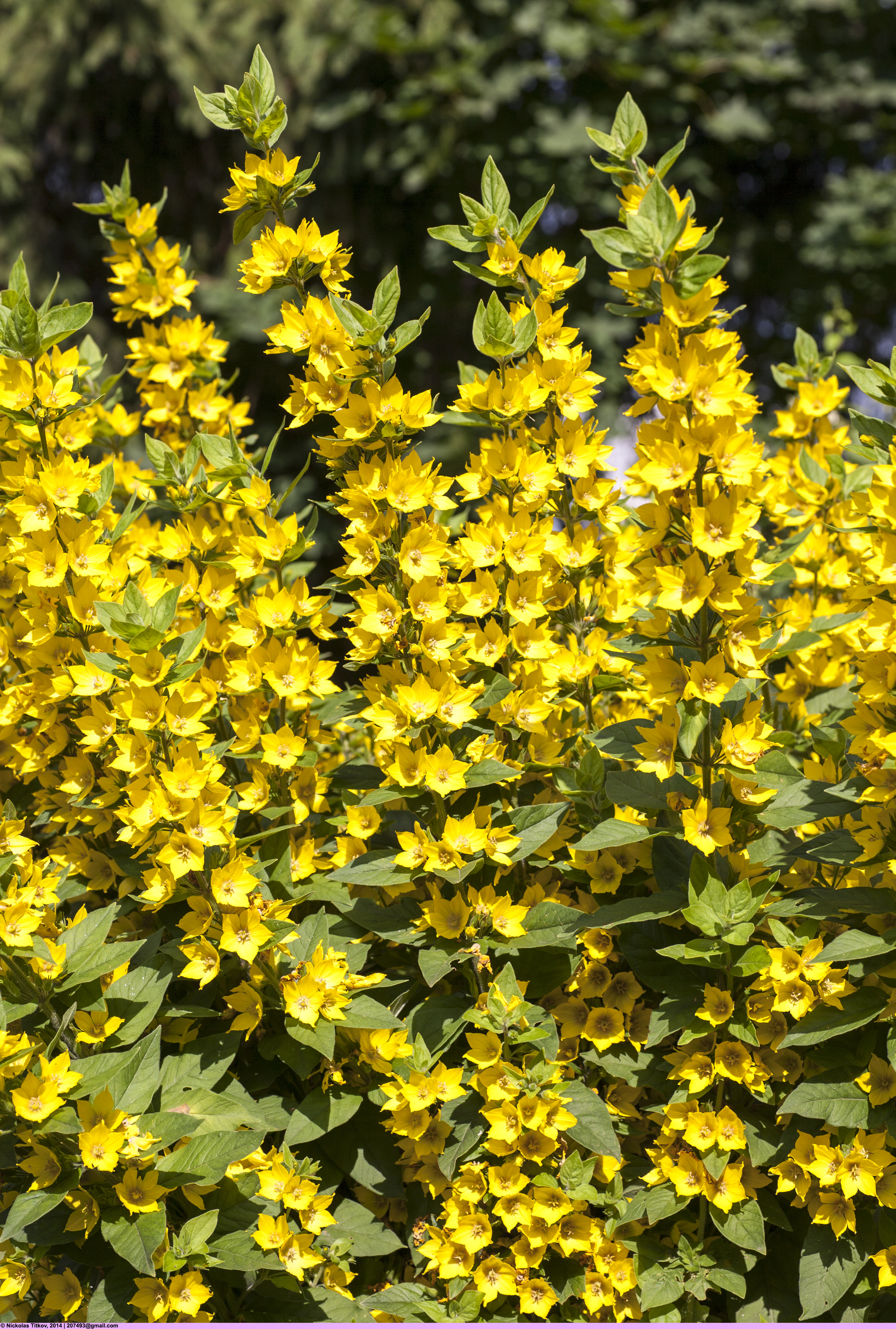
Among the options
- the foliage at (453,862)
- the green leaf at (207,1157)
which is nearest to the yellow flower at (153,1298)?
the foliage at (453,862)

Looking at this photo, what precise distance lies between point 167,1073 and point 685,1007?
0.83m

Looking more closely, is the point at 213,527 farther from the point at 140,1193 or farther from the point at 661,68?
the point at 661,68

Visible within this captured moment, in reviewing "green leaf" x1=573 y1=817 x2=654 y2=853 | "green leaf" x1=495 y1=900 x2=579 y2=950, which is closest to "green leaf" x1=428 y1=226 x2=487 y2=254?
"green leaf" x1=573 y1=817 x2=654 y2=853

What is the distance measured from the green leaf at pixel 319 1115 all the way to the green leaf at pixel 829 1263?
709 mm

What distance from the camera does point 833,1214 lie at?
4.94 feet

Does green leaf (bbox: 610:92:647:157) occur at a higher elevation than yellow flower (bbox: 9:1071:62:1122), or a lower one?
higher

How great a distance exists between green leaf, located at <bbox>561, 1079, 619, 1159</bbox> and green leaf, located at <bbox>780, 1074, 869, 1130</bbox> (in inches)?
10.2

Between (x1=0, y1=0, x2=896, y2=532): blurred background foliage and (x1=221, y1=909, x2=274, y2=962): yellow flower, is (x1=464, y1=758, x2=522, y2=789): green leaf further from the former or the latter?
(x1=0, y1=0, x2=896, y2=532): blurred background foliage

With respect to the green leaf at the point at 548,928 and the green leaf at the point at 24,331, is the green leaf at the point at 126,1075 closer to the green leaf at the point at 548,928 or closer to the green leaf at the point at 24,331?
the green leaf at the point at 548,928

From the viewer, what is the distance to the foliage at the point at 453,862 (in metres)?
1.48

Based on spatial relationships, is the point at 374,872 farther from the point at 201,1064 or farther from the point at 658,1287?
the point at 658,1287

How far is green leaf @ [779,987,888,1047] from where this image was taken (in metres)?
1.46

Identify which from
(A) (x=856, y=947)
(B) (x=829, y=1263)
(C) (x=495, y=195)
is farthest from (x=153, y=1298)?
(C) (x=495, y=195)

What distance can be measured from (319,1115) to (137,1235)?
32 cm
